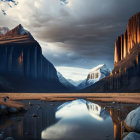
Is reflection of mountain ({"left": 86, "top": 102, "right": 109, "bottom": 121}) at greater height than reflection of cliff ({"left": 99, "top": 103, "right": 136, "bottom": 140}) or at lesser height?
lesser

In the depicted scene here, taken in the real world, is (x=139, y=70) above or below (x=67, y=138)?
above

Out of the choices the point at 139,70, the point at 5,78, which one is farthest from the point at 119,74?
the point at 5,78

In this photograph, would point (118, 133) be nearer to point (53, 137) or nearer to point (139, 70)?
point (53, 137)

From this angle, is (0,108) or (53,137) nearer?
(53,137)

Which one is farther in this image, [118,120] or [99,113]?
[99,113]

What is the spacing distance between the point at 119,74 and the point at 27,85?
104891mm

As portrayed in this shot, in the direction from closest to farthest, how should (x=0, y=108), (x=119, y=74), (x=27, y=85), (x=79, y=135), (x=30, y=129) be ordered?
(x=79, y=135)
(x=30, y=129)
(x=0, y=108)
(x=119, y=74)
(x=27, y=85)

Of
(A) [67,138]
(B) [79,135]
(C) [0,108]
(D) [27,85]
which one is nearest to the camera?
(A) [67,138]

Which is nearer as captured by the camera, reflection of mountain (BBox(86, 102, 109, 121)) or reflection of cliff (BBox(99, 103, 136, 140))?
reflection of cliff (BBox(99, 103, 136, 140))

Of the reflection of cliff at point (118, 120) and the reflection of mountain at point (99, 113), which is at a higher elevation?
the reflection of cliff at point (118, 120)

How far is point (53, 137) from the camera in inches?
476

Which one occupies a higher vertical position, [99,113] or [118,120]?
[118,120]

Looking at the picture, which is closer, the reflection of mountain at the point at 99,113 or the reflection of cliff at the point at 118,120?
the reflection of cliff at the point at 118,120

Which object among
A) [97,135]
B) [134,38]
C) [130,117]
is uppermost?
[134,38]
